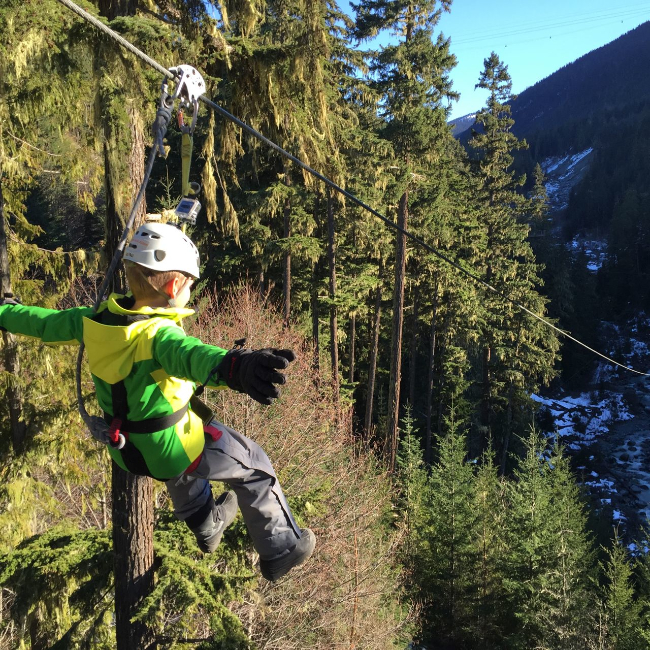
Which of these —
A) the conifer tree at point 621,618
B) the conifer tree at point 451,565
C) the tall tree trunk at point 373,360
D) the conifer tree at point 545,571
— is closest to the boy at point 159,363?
the conifer tree at point 545,571

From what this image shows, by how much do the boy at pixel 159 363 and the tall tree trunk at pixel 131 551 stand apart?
145cm

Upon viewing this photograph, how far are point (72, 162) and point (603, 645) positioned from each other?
14841 mm

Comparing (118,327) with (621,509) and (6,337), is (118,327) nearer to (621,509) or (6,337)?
(6,337)

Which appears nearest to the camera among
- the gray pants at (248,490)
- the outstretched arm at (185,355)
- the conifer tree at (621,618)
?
the outstretched arm at (185,355)

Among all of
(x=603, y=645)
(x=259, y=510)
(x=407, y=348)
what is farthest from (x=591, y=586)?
(x=259, y=510)

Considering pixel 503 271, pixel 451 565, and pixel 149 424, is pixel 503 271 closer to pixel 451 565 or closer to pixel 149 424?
pixel 451 565

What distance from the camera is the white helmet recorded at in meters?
2.11

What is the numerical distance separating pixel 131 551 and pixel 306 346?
15311 millimetres

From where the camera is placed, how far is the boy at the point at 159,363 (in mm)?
→ 1694

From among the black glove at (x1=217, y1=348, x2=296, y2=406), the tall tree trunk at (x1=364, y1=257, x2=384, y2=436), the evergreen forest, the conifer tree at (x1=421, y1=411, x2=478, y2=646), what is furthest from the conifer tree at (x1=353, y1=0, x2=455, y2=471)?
the black glove at (x1=217, y1=348, x2=296, y2=406)

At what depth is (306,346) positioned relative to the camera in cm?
1902

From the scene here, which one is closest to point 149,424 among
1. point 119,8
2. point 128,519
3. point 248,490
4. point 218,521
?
point 248,490

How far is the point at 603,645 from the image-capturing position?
11.7 m

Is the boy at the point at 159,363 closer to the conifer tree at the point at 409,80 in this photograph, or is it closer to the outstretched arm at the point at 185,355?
the outstretched arm at the point at 185,355
